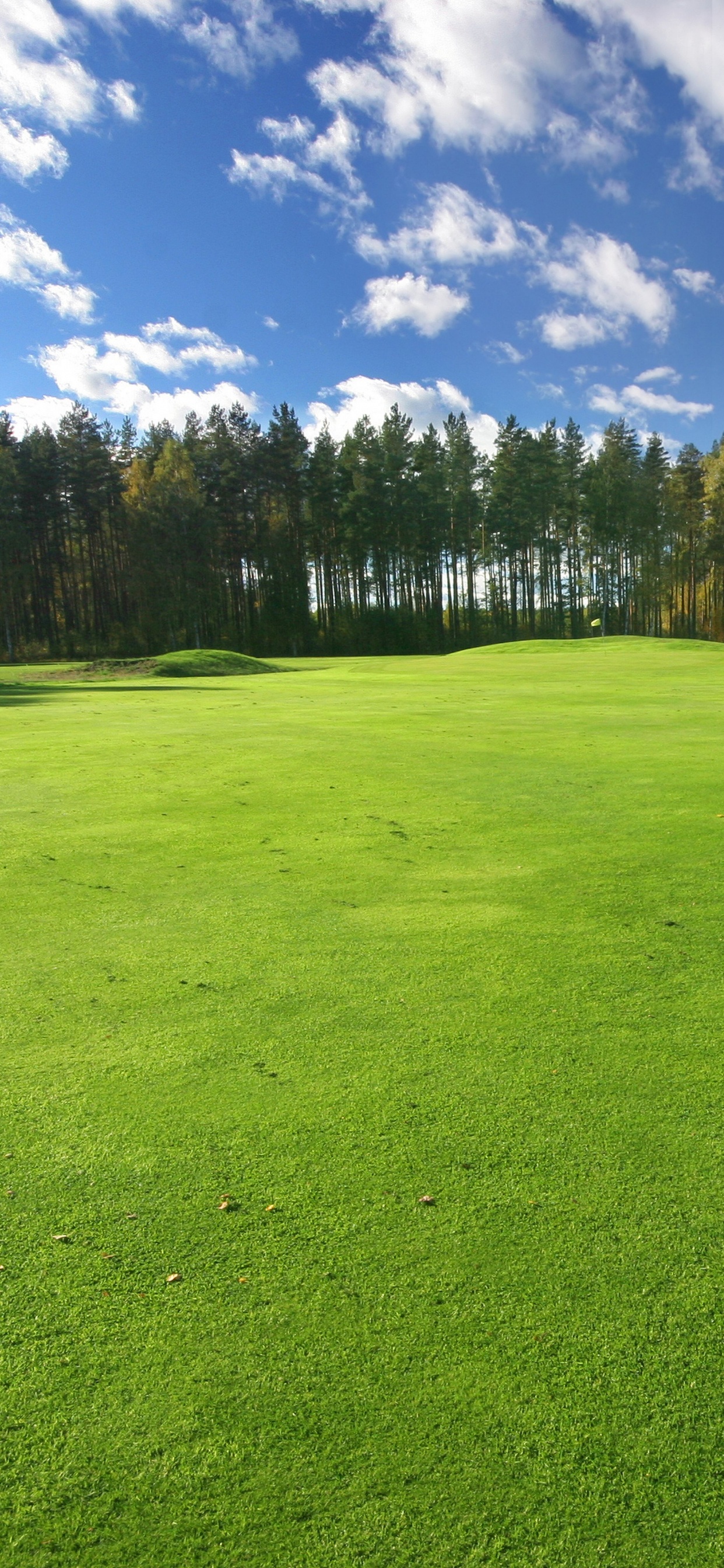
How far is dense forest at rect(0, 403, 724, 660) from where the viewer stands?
53.5 metres

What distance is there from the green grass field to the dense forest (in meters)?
47.4

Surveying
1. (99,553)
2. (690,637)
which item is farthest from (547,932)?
(690,637)

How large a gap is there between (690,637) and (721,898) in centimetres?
6275

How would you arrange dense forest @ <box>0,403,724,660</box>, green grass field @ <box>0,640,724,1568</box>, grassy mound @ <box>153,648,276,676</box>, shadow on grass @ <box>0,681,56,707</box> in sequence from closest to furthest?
green grass field @ <box>0,640,724,1568</box>
shadow on grass @ <box>0,681,56,707</box>
grassy mound @ <box>153,648,276,676</box>
dense forest @ <box>0,403,724,660</box>

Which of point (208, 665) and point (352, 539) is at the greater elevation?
point (352, 539)

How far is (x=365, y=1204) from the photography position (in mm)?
2441

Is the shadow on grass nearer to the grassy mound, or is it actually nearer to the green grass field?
the grassy mound

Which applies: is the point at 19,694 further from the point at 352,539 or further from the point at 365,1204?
the point at 352,539

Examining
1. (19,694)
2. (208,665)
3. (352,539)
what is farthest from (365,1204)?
(352,539)

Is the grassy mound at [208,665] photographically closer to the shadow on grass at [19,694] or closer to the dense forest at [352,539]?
the shadow on grass at [19,694]

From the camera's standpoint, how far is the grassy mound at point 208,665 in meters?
27.4

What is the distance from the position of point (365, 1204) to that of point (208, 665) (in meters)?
26.8

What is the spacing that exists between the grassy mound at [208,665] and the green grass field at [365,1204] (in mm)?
22269

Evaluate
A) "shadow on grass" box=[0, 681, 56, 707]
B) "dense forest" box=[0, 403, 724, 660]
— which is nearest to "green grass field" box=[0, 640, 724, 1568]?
"shadow on grass" box=[0, 681, 56, 707]
